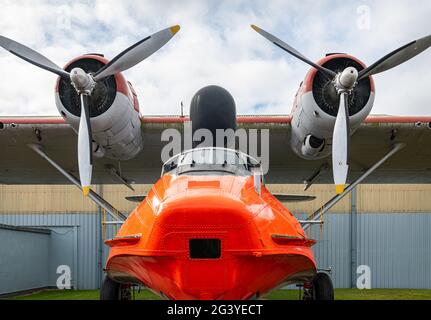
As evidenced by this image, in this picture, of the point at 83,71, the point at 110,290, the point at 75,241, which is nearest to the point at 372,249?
the point at 75,241

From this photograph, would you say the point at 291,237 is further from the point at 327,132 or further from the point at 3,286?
the point at 3,286

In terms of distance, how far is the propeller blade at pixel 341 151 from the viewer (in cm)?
557

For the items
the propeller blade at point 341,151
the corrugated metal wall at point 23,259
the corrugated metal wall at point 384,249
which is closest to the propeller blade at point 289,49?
the propeller blade at point 341,151

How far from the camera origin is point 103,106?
6.64m

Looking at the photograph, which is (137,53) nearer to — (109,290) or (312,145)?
(312,145)

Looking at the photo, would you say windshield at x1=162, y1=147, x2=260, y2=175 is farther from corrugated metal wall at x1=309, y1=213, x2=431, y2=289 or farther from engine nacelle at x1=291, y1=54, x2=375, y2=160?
corrugated metal wall at x1=309, y1=213, x2=431, y2=289

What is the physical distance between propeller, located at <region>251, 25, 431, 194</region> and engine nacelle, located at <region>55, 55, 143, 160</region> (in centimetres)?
241

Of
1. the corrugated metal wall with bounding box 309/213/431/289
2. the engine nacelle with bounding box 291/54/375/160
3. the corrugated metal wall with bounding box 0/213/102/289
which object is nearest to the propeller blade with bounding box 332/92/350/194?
the engine nacelle with bounding box 291/54/375/160

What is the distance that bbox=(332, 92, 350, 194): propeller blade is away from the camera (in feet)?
18.3

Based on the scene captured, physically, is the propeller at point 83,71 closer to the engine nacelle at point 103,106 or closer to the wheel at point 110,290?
the engine nacelle at point 103,106

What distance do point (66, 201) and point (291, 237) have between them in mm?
17105

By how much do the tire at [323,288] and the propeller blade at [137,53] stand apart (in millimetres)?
4328

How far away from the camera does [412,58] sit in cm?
649
